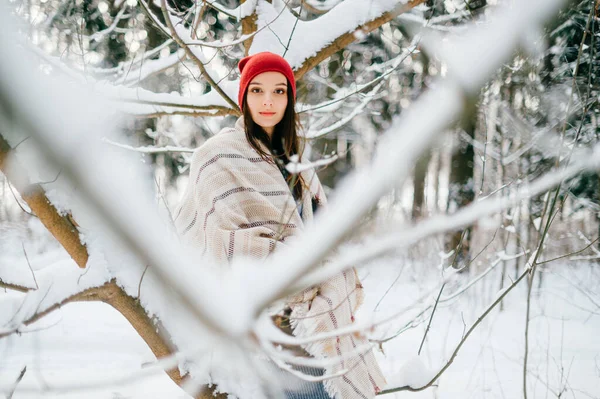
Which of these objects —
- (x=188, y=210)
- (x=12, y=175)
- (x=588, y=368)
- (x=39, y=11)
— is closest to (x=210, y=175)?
(x=188, y=210)

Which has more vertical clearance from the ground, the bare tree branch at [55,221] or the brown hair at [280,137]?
the brown hair at [280,137]

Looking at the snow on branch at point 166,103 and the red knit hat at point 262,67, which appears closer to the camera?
the red knit hat at point 262,67

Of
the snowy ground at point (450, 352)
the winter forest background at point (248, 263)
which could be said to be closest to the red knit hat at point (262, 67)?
the winter forest background at point (248, 263)

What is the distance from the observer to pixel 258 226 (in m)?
1.72

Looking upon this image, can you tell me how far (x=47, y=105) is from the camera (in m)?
0.29

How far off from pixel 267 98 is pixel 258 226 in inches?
20.9

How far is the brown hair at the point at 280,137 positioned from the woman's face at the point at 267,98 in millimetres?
36

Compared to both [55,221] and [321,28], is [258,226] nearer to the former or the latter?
[55,221]

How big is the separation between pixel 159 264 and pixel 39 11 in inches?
126

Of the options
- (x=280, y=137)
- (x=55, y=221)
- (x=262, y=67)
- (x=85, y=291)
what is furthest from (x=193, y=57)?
(x=85, y=291)

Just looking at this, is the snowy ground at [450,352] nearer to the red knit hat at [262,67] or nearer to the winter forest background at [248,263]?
the winter forest background at [248,263]

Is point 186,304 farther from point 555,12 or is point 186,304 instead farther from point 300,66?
point 300,66

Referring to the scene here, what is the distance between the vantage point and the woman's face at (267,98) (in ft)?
6.15

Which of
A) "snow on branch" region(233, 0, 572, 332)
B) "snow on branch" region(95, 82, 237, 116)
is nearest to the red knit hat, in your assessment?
"snow on branch" region(95, 82, 237, 116)
